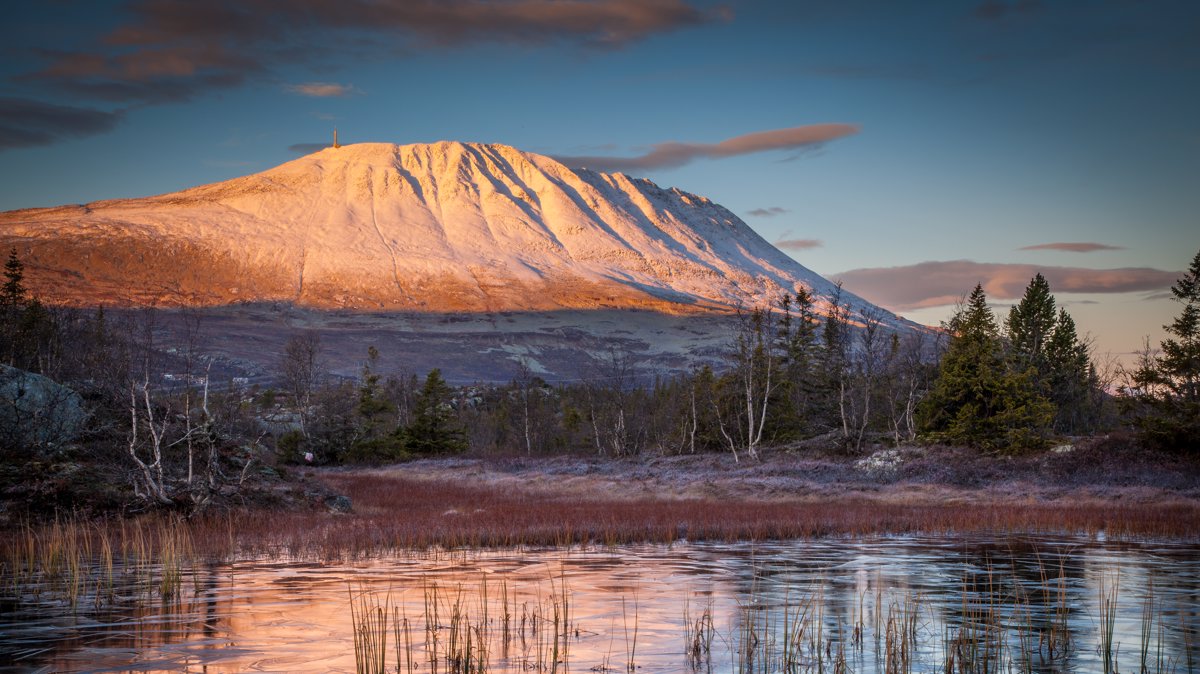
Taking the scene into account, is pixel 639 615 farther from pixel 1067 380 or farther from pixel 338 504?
pixel 1067 380

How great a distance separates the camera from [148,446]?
2828 cm

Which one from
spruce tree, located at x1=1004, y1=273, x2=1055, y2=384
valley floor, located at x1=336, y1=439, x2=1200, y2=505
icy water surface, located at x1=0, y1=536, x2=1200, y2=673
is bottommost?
valley floor, located at x1=336, y1=439, x2=1200, y2=505

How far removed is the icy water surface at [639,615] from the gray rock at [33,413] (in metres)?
11.0

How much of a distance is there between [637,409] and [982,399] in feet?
113

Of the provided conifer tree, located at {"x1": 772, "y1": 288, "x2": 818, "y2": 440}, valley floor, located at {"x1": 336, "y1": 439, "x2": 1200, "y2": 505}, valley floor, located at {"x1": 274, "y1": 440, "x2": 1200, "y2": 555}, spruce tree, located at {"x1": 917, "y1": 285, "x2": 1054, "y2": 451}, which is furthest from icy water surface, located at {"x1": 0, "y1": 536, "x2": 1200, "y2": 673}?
conifer tree, located at {"x1": 772, "y1": 288, "x2": 818, "y2": 440}

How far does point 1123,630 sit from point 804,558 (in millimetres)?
8431

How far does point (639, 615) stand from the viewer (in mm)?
13820

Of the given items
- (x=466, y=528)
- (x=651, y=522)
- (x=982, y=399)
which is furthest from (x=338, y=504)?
(x=982, y=399)

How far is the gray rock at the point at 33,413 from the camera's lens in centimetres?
2570

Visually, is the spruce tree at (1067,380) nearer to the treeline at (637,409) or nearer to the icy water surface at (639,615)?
the treeline at (637,409)

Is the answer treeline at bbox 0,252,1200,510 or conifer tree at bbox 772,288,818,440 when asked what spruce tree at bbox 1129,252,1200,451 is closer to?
treeline at bbox 0,252,1200,510

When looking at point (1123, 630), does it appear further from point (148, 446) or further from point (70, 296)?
point (70, 296)

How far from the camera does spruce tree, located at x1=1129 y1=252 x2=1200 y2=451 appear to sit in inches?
1487

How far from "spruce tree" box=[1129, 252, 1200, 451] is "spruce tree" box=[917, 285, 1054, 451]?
4.38m
